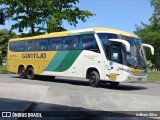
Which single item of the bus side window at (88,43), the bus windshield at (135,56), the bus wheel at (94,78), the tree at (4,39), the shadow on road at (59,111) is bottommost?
the shadow on road at (59,111)

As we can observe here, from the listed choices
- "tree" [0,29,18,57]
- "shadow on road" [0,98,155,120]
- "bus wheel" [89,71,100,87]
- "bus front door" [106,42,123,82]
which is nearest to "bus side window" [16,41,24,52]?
"bus wheel" [89,71,100,87]

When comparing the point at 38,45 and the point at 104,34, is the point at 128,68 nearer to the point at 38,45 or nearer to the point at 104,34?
the point at 104,34

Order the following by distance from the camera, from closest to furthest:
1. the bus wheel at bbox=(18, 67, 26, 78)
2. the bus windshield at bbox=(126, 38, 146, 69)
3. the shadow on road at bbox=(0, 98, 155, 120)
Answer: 1. the shadow on road at bbox=(0, 98, 155, 120)
2. the bus windshield at bbox=(126, 38, 146, 69)
3. the bus wheel at bbox=(18, 67, 26, 78)

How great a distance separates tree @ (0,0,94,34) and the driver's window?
16.9 metres

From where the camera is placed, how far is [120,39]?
18.8 m

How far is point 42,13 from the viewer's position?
36906 millimetres

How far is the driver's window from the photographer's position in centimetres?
1873

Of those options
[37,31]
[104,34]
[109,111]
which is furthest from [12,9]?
[109,111]

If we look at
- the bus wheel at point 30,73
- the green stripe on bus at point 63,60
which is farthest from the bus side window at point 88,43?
the bus wheel at point 30,73

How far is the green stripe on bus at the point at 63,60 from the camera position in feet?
70.4

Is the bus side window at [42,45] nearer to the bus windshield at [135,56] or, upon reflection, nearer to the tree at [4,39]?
the bus windshield at [135,56]

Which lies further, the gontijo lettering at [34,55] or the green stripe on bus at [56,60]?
the gontijo lettering at [34,55]

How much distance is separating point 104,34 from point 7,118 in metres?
11.7

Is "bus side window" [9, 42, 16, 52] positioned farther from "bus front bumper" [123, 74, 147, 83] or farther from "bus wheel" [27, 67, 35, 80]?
"bus front bumper" [123, 74, 147, 83]
